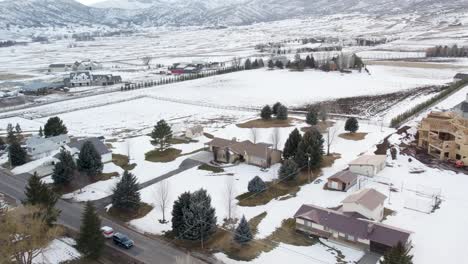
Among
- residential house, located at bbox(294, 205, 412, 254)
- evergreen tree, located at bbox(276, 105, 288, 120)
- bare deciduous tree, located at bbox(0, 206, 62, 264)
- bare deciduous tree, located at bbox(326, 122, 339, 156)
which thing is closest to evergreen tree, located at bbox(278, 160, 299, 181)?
residential house, located at bbox(294, 205, 412, 254)

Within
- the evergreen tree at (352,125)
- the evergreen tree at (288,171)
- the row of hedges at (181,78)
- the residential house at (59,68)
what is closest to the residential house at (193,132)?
the evergreen tree at (288,171)

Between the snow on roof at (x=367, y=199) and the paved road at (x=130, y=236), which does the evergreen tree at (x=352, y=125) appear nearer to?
the snow on roof at (x=367, y=199)

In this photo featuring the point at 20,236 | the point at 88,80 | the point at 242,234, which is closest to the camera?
the point at 20,236

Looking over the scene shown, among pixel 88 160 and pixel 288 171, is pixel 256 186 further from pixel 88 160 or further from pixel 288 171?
pixel 88 160

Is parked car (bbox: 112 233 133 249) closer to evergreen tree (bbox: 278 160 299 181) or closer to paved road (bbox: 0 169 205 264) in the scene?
paved road (bbox: 0 169 205 264)

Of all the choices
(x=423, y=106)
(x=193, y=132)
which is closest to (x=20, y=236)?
(x=193, y=132)

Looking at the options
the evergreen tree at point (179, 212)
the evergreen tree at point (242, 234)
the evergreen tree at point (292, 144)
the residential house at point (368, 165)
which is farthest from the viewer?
the evergreen tree at point (292, 144)

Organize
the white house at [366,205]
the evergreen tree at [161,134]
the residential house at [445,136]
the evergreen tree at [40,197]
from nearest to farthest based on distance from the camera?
1. the evergreen tree at [40,197]
2. the white house at [366,205]
3. the residential house at [445,136]
4. the evergreen tree at [161,134]
